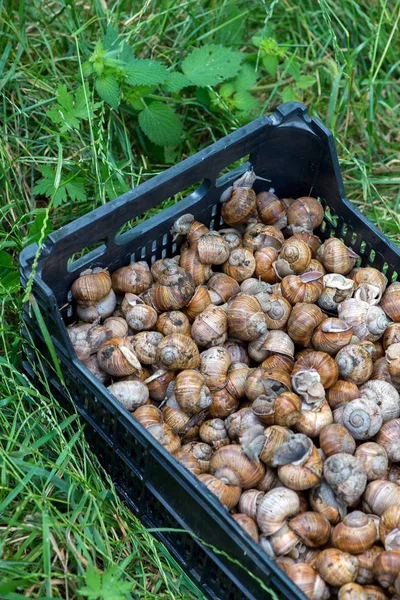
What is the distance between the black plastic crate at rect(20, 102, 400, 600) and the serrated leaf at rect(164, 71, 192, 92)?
21.7 inches

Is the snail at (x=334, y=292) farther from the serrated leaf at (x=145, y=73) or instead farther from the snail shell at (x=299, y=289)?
the serrated leaf at (x=145, y=73)

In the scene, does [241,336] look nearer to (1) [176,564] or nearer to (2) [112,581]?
(1) [176,564]

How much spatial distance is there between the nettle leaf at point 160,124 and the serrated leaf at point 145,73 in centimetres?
25

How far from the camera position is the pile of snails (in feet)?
7.34

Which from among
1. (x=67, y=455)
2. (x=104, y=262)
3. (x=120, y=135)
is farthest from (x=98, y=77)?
(x=67, y=455)

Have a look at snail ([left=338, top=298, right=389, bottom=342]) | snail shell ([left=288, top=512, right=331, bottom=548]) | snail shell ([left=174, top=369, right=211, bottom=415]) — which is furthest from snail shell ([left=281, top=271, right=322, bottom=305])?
snail shell ([left=288, top=512, right=331, bottom=548])

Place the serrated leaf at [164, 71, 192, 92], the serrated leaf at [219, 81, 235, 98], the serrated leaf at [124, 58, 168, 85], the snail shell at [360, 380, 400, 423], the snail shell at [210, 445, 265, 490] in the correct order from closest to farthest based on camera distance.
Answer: the snail shell at [210, 445, 265, 490] → the snail shell at [360, 380, 400, 423] → the serrated leaf at [124, 58, 168, 85] → the serrated leaf at [164, 71, 192, 92] → the serrated leaf at [219, 81, 235, 98]

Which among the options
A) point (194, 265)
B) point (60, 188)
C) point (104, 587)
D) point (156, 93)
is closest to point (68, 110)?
point (60, 188)

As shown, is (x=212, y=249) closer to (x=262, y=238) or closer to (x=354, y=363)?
(x=262, y=238)

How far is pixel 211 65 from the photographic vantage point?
3.45 m

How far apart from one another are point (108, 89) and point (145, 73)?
179mm

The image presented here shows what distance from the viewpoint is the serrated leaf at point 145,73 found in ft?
10.3

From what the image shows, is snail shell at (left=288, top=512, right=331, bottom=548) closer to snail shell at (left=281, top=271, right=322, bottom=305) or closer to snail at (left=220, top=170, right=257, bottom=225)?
snail shell at (left=281, top=271, right=322, bottom=305)

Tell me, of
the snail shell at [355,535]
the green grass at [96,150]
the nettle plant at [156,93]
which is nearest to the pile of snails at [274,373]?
the snail shell at [355,535]
